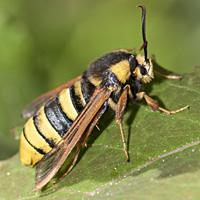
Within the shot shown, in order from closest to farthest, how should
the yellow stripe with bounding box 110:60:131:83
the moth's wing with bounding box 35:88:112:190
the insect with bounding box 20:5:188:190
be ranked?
the moth's wing with bounding box 35:88:112:190 → the insect with bounding box 20:5:188:190 → the yellow stripe with bounding box 110:60:131:83

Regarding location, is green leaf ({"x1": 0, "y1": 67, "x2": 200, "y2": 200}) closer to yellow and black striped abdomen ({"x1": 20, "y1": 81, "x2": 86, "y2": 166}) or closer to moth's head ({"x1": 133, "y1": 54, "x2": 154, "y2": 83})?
moth's head ({"x1": 133, "y1": 54, "x2": 154, "y2": 83})

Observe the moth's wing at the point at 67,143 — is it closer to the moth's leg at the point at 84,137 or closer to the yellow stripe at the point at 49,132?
the moth's leg at the point at 84,137

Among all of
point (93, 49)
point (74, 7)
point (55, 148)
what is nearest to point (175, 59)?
point (93, 49)

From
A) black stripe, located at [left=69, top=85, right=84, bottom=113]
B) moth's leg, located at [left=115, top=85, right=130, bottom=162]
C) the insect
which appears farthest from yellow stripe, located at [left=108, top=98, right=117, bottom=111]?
black stripe, located at [left=69, top=85, right=84, bottom=113]

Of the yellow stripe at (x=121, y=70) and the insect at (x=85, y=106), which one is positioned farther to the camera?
the yellow stripe at (x=121, y=70)

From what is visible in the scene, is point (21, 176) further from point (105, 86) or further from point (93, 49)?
point (93, 49)

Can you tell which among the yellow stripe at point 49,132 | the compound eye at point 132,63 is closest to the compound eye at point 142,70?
the compound eye at point 132,63
